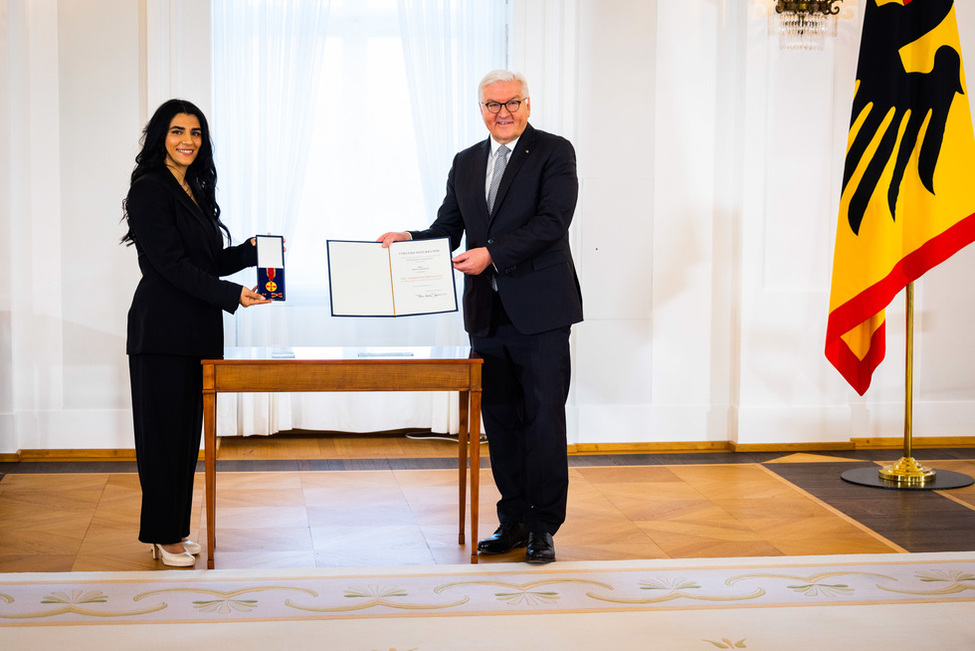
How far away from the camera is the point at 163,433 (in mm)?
3428

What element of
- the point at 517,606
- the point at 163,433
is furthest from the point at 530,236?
the point at 163,433

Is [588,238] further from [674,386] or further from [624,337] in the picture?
[674,386]

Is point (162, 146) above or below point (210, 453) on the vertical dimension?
above

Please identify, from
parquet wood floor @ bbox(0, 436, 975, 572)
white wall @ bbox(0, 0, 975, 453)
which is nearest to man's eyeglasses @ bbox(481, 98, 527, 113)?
parquet wood floor @ bbox(0, 436, 975, 572)

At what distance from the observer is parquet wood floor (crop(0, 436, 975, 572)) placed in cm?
366

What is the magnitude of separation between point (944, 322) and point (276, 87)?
4.09 m

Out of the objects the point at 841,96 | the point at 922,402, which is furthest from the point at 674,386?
the point at 841,96

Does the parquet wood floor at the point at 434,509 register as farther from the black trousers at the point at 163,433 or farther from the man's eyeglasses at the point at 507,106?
the man's eyeglasses at the point at 507,106

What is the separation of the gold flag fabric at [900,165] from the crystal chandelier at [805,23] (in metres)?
0.59

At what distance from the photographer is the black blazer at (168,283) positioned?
3346 millimetres

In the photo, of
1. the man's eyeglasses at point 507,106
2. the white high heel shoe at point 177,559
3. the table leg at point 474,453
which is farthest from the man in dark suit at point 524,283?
the white high heel shoe at point 177,559

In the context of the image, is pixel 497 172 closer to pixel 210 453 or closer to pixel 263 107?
pixel 210 453

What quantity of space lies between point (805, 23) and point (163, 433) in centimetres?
405

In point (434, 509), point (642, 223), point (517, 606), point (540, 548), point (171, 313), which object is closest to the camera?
point (517, 606)
